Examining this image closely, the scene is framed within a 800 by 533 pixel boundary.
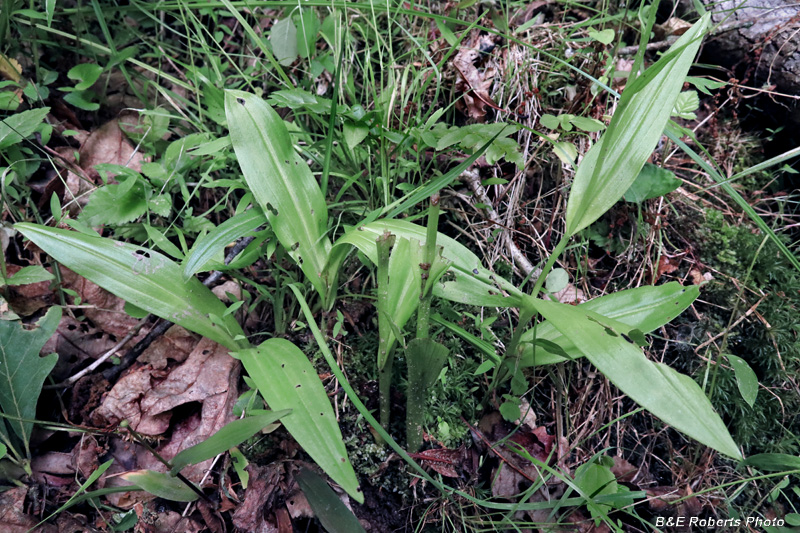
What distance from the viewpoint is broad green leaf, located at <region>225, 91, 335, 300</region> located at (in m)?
1.27

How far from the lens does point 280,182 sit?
1.29 m

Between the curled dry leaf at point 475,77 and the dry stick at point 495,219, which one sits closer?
the dry stick at point 495,219

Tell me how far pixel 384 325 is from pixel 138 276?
25.5 inches

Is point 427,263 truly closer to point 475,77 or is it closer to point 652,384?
point 652,384

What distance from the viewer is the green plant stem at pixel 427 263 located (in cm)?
93

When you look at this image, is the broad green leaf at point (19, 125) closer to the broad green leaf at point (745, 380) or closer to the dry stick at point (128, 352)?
the dry stick at point (128, 352)

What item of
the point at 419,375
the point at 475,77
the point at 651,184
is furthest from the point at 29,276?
the point at 651,184

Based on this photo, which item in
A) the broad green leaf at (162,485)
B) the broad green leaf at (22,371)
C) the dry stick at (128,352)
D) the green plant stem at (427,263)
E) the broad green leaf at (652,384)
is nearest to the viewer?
the broad green leaf at (652,384)

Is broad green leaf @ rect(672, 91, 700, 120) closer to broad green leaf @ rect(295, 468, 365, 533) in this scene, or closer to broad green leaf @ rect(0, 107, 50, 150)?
broad green leaf @ rect(295, 468, 365, 533)

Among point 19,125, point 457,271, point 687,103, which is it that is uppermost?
point 19,125

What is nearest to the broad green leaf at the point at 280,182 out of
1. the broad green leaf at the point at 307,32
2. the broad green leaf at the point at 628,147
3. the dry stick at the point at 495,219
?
the broad green leaf at the point at 307,32

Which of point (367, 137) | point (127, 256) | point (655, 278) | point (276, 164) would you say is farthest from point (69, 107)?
point (655, 278)

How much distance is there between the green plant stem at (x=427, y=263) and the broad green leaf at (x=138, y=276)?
53 cm

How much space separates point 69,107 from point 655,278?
2175mm
